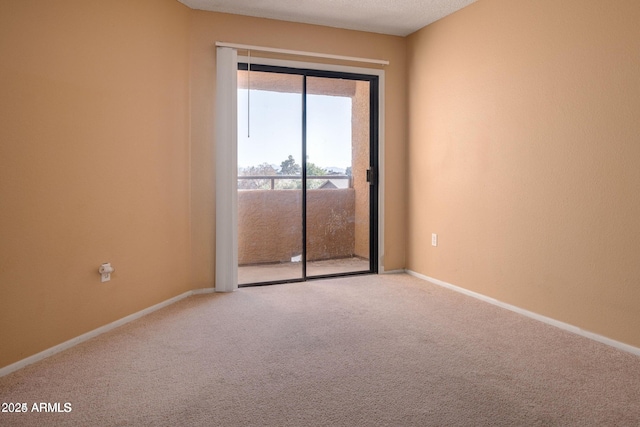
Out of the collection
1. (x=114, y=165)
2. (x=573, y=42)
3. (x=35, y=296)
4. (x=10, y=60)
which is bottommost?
(x=35, y=296)

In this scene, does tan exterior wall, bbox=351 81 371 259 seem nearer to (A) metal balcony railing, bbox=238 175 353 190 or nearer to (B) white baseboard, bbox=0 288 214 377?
(A) metal balcony railing, bbox=238 175 353 190

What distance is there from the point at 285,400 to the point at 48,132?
187 centimetres

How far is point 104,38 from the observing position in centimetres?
259

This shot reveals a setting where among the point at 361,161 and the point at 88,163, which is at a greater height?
the point at 361,161

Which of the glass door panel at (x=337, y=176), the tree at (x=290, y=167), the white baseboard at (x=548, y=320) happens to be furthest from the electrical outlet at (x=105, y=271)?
the white baseboard at (x=548, y=320)

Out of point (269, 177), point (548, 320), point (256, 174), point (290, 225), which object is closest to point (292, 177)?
point (269, 177)

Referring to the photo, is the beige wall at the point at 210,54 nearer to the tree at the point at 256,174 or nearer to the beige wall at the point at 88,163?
the beige wall at the point at 88,163

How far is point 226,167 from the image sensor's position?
3482mm

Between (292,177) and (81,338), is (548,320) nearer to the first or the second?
(292,177)

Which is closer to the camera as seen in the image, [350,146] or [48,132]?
[48,132]

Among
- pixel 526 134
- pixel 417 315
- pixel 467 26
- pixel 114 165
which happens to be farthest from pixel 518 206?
pixel 114 165

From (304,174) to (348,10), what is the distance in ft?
4.79

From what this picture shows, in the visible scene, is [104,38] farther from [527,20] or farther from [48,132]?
[527,20]

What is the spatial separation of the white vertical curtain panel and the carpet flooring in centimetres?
61
